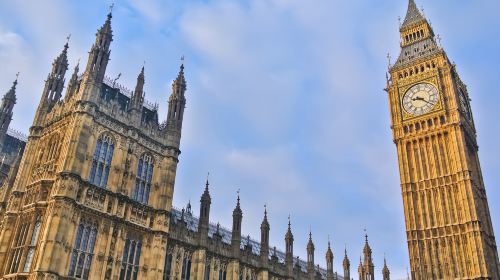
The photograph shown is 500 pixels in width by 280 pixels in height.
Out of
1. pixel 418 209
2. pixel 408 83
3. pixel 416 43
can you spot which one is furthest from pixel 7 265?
pixel 416 43

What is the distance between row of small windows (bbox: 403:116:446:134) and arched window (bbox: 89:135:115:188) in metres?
53.1

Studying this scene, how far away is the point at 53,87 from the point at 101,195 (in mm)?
14061

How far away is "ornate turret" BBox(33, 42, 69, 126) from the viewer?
4391 centimetres

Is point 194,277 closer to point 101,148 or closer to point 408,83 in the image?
point 101,148

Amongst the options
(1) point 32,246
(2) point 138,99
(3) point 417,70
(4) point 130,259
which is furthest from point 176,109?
(3) point 417,70

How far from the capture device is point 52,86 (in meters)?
45.8

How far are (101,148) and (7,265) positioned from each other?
11.4 m

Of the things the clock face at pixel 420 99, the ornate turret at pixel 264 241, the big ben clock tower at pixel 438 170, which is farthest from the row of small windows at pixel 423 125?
the ornate turret at pixel 264 241

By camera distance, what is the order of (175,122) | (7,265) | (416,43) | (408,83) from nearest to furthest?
(7,265) < (175,122) < (408,83) < (416,43)

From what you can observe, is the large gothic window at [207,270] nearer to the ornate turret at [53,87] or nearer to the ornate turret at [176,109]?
the ornate turret at [176,109]

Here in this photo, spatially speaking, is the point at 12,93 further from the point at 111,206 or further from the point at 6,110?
the point at 111,206

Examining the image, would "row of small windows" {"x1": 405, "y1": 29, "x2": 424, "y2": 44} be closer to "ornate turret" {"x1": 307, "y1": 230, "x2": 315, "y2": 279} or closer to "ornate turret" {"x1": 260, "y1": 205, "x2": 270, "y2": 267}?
"ornate turret" {"x1": 307, "y1": 230, "x2": 315, "y2": 279}

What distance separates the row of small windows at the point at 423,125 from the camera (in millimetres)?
74562

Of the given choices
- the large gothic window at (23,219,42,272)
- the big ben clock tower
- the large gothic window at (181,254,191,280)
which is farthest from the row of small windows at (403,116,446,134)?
the large gothic window at (23,219,42,272)
